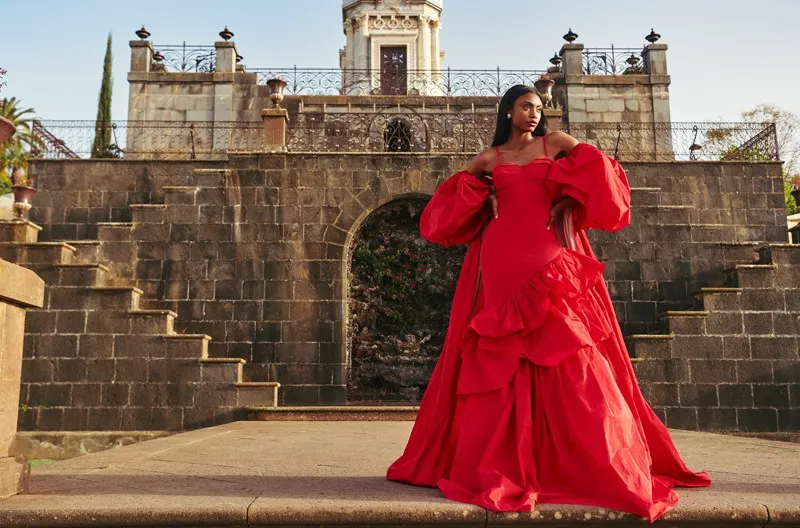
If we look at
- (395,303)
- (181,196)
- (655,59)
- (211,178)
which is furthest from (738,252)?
(181,196)

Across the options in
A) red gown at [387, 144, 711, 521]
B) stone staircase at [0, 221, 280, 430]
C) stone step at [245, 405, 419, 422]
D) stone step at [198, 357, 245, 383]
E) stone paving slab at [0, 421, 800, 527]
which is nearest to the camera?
stone paving slab at [0, 421, 800, 527]

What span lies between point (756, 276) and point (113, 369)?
32.1 feet

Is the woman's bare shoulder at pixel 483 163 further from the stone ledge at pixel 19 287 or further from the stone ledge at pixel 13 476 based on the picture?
the stone ledge at pixel 13 476

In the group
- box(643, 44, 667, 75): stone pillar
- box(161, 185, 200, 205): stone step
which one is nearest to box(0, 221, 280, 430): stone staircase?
box(161, 185, 200, 205): stone step

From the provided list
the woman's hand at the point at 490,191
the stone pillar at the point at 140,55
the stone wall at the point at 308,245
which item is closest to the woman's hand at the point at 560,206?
the woman's hand at the point at 490,191

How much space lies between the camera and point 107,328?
1009 cm

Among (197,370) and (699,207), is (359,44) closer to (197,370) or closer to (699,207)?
(699,207)

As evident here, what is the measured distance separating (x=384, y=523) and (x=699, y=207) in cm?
1099

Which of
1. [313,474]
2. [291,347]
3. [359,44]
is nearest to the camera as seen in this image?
[313,474]

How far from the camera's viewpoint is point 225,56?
1886 centimetres

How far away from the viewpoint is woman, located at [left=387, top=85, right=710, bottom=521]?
3.11 metres

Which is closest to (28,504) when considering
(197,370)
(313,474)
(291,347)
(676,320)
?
(313,474)

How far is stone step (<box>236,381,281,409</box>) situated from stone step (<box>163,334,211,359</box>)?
764mm

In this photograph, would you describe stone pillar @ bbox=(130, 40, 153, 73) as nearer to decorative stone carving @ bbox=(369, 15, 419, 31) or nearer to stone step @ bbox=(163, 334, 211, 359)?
decorative stone carving @ bbox=(369, 15, 419, 31)
